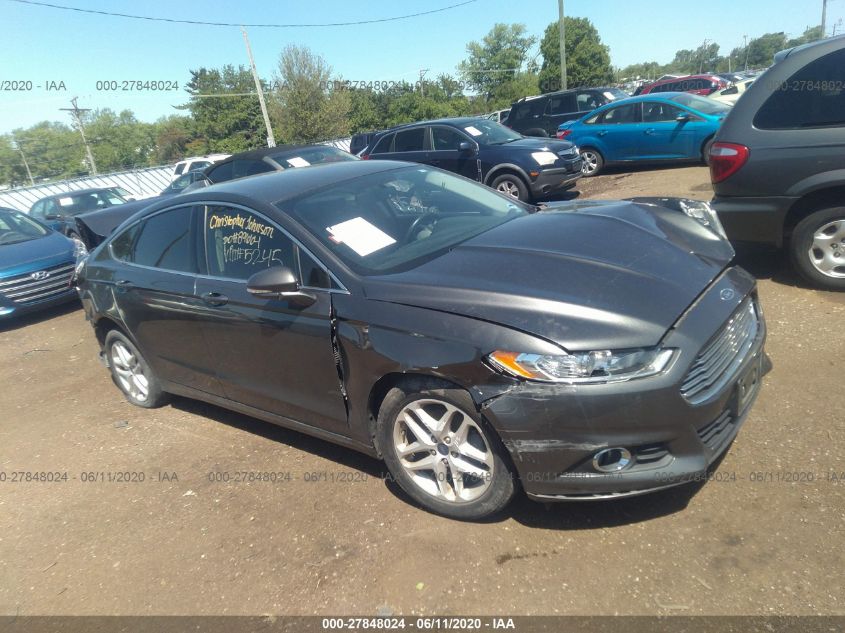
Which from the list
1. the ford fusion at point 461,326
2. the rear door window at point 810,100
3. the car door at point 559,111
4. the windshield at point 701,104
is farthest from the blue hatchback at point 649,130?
the ford fusion at point 461,326

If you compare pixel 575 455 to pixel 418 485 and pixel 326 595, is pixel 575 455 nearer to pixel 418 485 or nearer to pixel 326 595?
pixel 418 485

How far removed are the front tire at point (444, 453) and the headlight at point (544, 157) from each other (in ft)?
24.2

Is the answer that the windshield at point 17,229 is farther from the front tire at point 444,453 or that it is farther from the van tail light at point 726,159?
the van tail light at point 726,159

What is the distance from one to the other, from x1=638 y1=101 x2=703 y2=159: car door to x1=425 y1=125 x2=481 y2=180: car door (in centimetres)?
387

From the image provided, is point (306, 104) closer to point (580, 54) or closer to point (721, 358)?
point (580, 54)

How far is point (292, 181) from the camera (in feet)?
12.0

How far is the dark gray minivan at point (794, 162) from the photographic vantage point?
14.0 ft

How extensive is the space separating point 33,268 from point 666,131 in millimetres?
10781

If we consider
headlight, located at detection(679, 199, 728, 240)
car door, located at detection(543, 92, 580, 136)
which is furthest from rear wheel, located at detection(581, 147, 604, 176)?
headlight, located at detection(679, 199, 728, 240)

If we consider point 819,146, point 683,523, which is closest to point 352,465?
point 683,523

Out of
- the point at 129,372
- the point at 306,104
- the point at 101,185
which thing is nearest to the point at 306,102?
the point at 306,104

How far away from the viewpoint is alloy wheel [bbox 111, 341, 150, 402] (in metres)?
4.67

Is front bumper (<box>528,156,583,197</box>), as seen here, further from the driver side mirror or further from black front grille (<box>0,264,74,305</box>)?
the driver side mirror

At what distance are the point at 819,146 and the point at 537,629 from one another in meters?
4.05
